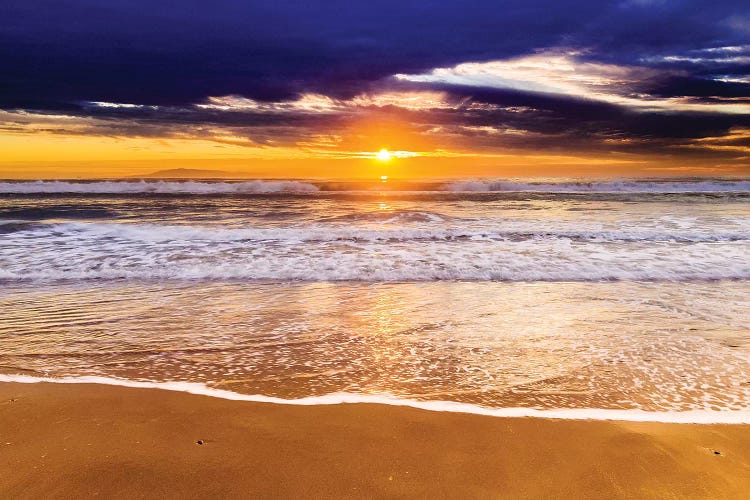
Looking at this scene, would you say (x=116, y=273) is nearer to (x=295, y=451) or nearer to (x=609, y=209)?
(x=295, y=451)

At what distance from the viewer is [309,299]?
6.15m

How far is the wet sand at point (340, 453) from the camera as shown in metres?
2.32

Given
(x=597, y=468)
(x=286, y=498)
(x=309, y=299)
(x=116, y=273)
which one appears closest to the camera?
(x=286, y=498)

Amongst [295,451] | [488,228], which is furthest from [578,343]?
[488,228]

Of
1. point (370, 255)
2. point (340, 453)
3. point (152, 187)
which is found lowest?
point (340, 453)

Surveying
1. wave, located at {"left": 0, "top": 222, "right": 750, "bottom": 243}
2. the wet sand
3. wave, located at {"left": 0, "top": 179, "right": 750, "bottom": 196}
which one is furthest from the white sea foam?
wave, located at {"left": 0, "top": 179, "right": 750, "bottom": 196}

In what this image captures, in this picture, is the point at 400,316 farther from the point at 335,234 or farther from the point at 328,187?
the point at 328,187

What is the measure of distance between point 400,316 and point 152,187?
31.4m

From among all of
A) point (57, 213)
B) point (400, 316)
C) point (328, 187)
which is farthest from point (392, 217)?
point (328, 187)

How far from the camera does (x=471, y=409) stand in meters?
3.14

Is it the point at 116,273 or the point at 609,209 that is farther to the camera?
the point at 609,209

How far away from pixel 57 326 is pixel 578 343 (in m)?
4.93

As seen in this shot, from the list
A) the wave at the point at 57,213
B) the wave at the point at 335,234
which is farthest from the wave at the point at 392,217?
the wave at the point at 57,213

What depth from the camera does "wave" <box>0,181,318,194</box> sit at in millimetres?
30250
